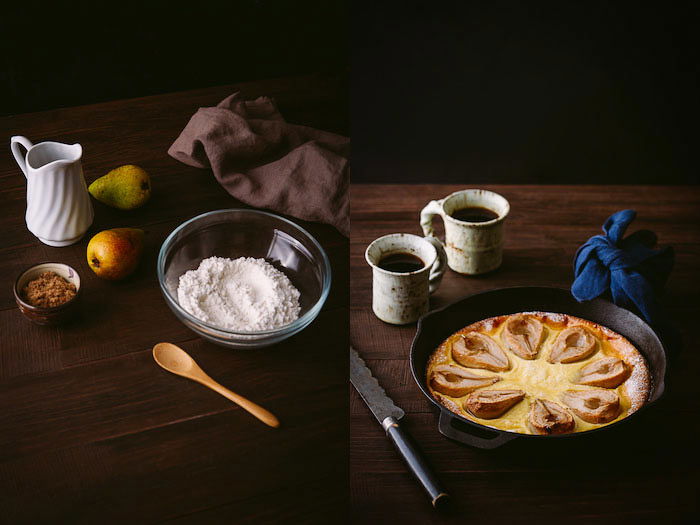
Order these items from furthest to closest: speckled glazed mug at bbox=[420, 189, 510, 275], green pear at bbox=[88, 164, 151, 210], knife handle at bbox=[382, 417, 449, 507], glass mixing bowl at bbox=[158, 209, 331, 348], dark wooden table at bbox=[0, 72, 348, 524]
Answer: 1. speckled glazed mug at bbox=[420, 189, 510, 275]
2. green pear at bbox=[88, 164, 151, 210]
3. glass mixing bowl at bbox=[158, 209, 331, 348]
4. knife handle at bbox=[382, 417, 449, 507]
5. dark wooden table at bbox=[0, 72, 348, 524]

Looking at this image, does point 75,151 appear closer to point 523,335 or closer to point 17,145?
point 17,145

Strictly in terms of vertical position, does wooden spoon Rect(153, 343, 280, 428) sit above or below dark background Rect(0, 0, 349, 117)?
below

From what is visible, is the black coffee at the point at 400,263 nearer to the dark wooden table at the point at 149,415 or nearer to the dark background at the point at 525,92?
the dark wooden table at the point at 149,415

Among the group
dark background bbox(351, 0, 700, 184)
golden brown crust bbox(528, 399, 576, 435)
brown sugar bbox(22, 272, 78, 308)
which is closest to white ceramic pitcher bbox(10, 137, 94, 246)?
brown sugar bbox(22, 272, 78, 308)

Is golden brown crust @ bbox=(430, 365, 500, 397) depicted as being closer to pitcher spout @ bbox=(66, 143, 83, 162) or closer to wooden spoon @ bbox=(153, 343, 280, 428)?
wooden spoon @ bbox=(153, 343, 280, 428)

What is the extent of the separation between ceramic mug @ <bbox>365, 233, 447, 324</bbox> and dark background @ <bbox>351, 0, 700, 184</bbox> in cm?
61

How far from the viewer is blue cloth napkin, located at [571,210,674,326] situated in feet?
3.35

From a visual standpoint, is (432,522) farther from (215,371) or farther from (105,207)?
(105,207)

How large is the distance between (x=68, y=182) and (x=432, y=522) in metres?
0.59

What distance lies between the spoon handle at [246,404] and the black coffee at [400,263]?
35 cm

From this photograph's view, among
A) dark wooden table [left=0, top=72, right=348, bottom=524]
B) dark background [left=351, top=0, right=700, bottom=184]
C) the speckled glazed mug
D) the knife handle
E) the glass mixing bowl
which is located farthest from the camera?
dark background [left=351, top=0, right=700, bottom=184]

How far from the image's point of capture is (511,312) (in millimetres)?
1073

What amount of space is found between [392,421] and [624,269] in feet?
1.30

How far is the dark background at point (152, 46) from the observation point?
5.32 ft
